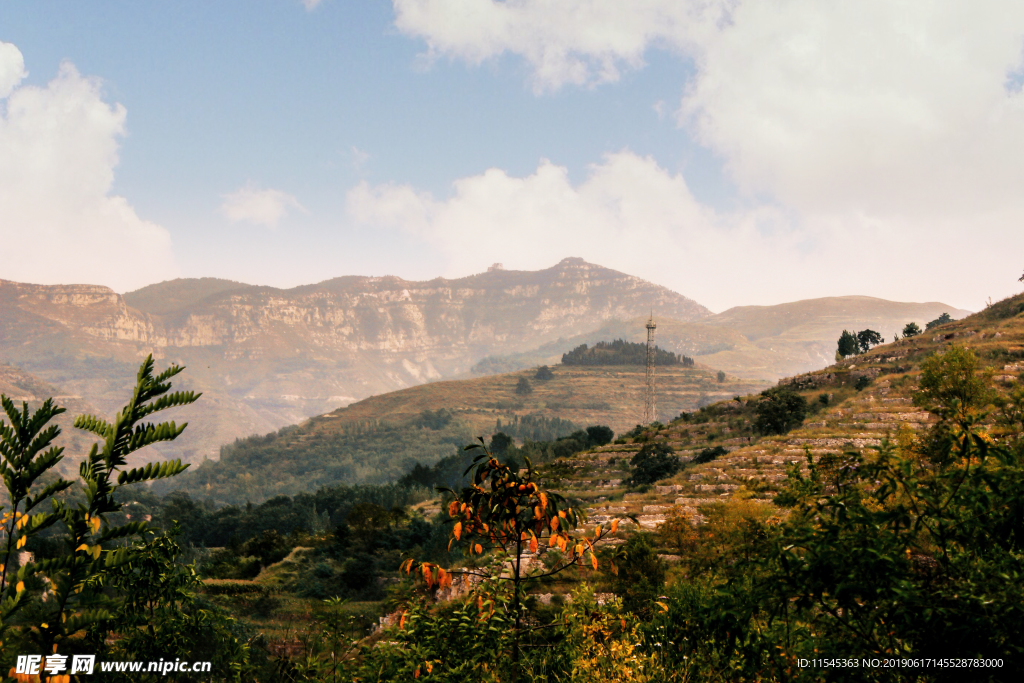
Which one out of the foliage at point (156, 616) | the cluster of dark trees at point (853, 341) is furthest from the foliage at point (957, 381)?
the cluster of dark trees at point (853, 341)

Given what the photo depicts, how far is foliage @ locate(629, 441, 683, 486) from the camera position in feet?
152

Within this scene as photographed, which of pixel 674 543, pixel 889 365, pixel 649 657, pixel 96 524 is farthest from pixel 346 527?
pixel 889 365

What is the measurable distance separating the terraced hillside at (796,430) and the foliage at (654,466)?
122 cm

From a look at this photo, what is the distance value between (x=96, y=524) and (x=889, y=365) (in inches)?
2977

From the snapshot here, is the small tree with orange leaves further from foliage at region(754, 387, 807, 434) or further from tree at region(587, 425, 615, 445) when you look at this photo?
tree at region(587, 425, 615, 445)

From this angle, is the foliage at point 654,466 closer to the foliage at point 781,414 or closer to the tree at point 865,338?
the foliage at point 781,414

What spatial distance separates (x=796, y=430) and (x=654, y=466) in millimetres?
11951

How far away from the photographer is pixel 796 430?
45.9 m

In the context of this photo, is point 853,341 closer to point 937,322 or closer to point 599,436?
point 937,322

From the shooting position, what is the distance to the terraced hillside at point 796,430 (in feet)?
109

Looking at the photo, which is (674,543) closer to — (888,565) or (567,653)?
(567,653)

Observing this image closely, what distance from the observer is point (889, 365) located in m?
63.4

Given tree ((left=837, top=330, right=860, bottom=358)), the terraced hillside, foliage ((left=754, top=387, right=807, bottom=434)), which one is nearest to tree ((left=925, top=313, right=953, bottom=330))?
tree ((left=837, top=330, right=860, bottom=358))

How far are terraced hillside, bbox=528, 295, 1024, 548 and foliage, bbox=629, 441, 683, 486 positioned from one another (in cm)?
122
